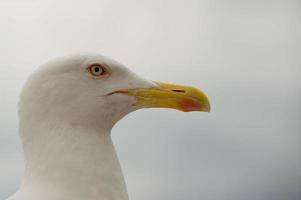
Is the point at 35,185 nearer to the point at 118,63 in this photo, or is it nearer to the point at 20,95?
the point at 20,95

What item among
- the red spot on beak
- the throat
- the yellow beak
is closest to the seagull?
the throat

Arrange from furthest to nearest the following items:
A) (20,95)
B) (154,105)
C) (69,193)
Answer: (154,105) < (20,95) < (69,193)

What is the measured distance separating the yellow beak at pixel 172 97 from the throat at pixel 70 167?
644 millimetres

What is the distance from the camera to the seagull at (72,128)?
5344mm

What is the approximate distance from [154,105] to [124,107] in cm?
32

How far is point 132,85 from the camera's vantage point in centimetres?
593

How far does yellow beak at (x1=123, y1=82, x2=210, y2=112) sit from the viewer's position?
596cm

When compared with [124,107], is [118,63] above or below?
above

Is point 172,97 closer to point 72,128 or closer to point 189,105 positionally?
point 189,105

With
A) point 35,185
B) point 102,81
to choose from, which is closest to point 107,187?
point 35,185

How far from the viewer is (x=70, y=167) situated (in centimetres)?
538

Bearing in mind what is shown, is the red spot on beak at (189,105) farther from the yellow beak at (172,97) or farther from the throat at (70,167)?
→ the throat at (70,167)

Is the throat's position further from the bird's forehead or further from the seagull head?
the bird's forehead

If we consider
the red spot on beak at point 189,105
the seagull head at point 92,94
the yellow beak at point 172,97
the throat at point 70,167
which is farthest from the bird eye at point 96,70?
the red spot on beak at point 189,105
